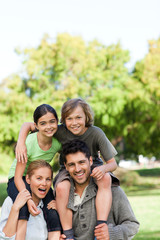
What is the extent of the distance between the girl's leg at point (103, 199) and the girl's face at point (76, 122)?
57 cm

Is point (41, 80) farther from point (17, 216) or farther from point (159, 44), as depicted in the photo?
point (17, 216)

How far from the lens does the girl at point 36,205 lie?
3559 millimetres

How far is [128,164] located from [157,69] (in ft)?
169

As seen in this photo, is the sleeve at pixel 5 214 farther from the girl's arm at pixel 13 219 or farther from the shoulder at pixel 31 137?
the shoulder at pixel 31 137

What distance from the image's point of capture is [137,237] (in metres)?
11.2

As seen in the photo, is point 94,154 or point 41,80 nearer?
point 94,154

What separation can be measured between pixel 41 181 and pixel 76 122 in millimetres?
687

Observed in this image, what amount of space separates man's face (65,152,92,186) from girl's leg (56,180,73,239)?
13cm

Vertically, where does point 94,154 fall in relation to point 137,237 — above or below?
above

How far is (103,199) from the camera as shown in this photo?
3639 mm

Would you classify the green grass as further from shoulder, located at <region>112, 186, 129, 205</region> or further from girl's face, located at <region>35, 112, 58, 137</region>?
girl's face, located at <region>35, 112, 58, 137</region>

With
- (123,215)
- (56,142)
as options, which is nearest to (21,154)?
(56,142)

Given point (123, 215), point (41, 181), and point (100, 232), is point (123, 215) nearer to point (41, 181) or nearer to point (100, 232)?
point (100, 232)

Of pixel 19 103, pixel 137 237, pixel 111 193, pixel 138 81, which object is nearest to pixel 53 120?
pixel 111 193
